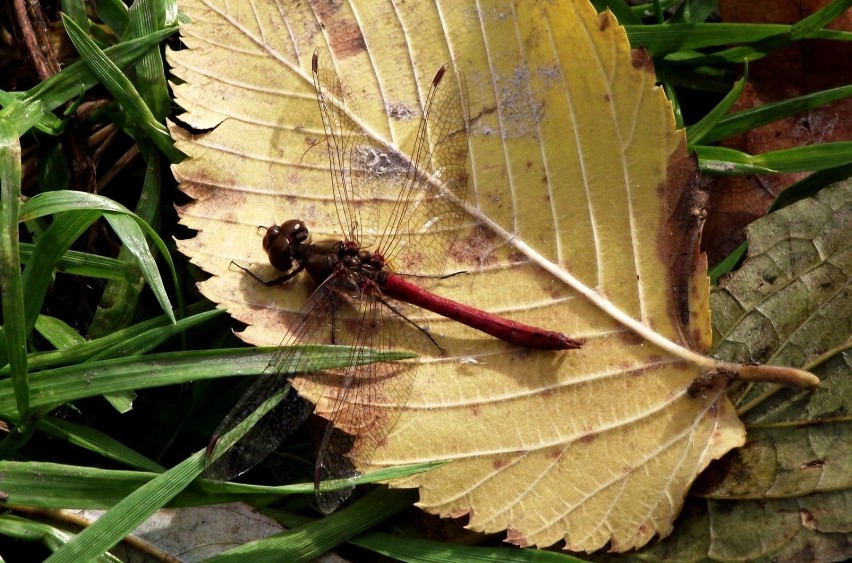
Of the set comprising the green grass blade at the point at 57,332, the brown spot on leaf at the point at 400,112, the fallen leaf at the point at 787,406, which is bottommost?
the fallen leaf at the point at 787,406

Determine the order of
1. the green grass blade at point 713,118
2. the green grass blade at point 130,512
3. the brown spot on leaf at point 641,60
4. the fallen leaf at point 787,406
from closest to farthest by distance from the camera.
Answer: the green grass blade at point 130,512 < the fallen leaf at point 787,406 < the brown spot on leaf at point 641,60 < the green grass blade at point 713,118

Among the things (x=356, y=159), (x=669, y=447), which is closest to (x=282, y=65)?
(x=356, y=159)

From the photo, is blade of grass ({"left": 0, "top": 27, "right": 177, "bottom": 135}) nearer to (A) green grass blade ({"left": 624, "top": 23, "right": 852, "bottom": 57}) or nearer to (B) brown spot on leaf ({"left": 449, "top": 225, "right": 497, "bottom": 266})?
(B) brown spot on leaf ({"left": 449, "top": 225, "right": 497, "bottom": 266})

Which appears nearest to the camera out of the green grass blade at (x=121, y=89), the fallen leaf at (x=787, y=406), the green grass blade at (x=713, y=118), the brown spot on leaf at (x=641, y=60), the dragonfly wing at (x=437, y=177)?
the fallen leaf at (x=787, y=406)

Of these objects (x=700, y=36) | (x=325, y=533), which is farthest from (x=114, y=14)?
(x=700, y=36)

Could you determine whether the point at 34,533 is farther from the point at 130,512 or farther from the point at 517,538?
the point at 517,538

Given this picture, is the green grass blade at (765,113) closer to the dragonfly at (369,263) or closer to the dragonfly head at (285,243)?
the dragonfly at (369,263)

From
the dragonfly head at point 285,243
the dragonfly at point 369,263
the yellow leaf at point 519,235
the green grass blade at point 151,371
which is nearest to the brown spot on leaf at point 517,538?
Result: the yellow leaf at point 519,235
